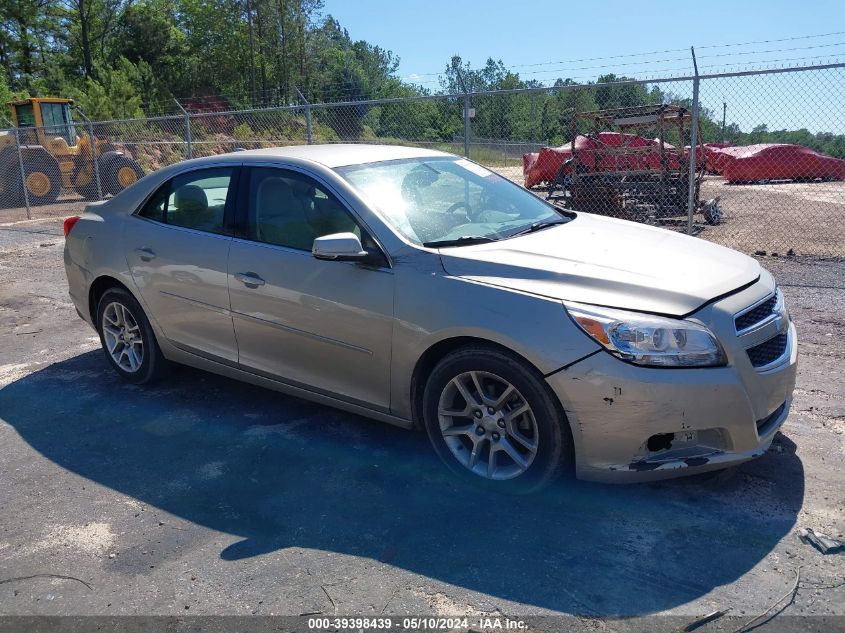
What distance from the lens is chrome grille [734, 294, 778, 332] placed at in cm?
330

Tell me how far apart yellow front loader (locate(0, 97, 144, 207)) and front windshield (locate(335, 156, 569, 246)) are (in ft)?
58.4

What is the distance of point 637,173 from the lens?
45.8 ft

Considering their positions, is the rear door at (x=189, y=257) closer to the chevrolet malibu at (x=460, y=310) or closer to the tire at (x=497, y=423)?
the chevrolet malibu at (x=460, y=310)

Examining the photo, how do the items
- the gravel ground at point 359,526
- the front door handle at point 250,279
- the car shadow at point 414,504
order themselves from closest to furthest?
1. the gravel ground at point 359,526
2. the car shadow at point 414,504
3. the front door handle at point 250,279

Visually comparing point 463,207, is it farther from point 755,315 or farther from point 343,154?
point 755,315

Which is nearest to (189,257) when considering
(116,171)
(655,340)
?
(655,340)

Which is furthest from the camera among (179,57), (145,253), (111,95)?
(179,57)

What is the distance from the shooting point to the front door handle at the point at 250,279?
4219mm

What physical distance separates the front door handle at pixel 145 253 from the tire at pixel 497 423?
7.41ft

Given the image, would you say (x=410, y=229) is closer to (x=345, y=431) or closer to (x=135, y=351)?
(x=345, y=431)

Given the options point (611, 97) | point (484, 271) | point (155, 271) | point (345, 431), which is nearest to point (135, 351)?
point (155, 271)

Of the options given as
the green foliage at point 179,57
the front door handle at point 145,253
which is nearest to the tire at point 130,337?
the front door handle at point 145,253

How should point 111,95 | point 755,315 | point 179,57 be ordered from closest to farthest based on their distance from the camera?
point 755,315
point 111,95
point 179,57

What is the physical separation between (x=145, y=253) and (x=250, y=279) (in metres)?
1.06
